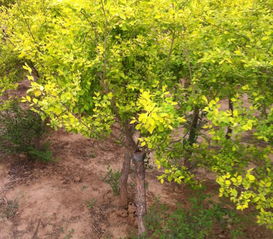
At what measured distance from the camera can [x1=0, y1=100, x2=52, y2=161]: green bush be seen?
26.0 ft

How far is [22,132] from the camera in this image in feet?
26.1

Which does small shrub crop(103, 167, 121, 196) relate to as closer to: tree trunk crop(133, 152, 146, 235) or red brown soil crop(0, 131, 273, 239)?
red brown soil crop(0, 131, 273, 239)

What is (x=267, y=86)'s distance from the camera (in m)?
3.71

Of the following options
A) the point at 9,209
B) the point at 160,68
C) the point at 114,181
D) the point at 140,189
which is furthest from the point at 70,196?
the point at 160,68

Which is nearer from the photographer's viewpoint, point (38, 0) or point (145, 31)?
point (145, 31)

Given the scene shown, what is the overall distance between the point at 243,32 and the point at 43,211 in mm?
6216

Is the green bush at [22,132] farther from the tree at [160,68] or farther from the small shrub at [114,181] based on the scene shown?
the tree at [160,68]

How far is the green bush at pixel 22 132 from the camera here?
312 inches

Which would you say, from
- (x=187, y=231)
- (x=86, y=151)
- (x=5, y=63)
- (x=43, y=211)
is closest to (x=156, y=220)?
(x=187, y=231)

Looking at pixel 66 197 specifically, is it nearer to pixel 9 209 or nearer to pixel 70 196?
pixel 70 196

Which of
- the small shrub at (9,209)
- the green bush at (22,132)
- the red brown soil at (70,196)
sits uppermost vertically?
the green bush at (22,132)

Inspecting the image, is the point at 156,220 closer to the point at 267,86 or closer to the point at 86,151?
the point at 267,86

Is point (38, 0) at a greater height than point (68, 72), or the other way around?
point (38, 0)

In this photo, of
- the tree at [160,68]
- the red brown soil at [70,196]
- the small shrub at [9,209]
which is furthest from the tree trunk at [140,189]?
the small shrub at [9,209]
